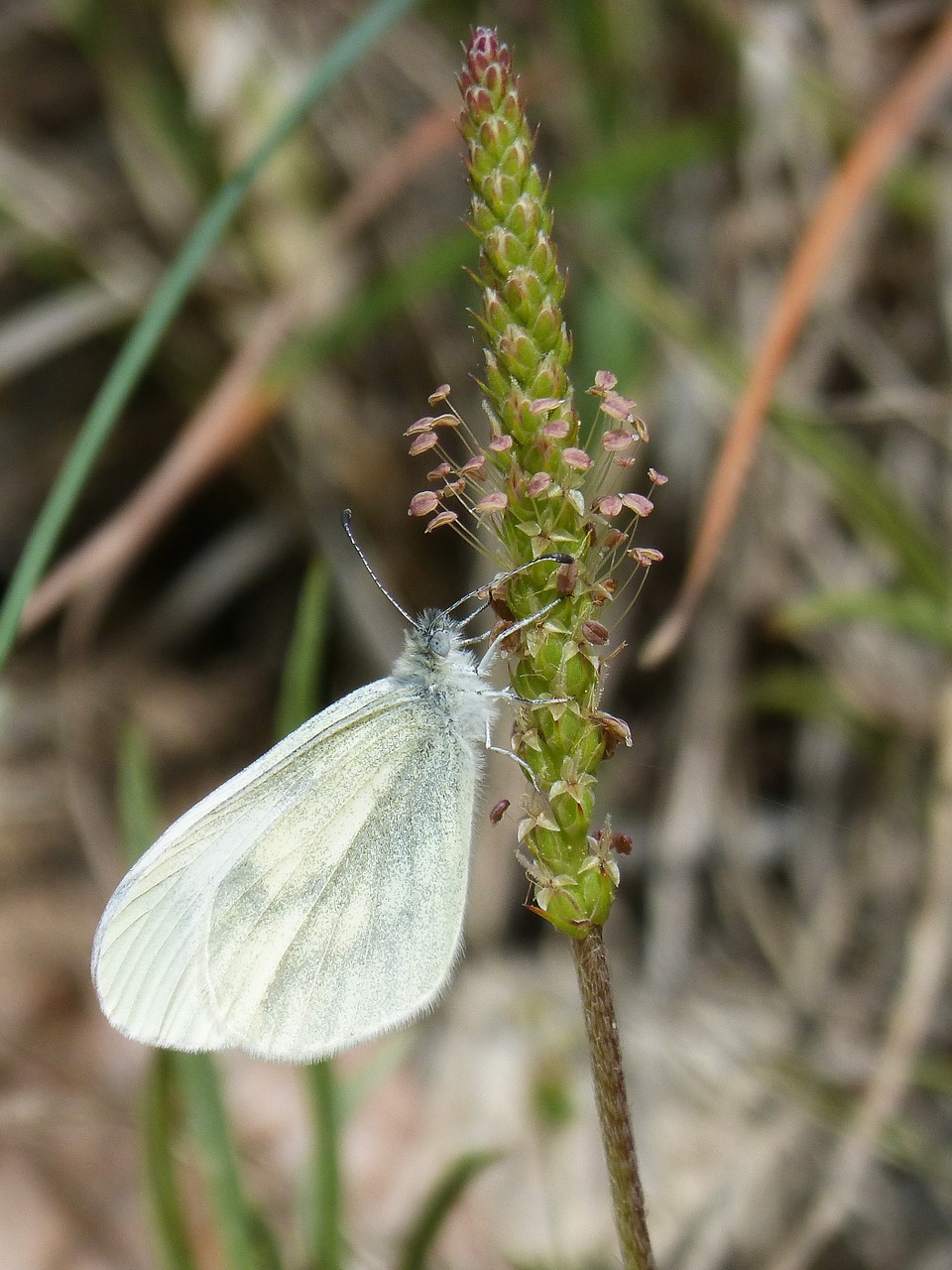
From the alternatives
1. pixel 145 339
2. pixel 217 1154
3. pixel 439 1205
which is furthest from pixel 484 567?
pixel 439 1205

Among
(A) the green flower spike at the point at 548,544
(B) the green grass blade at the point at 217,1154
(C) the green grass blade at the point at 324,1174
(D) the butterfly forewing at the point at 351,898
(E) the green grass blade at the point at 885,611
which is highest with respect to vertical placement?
(A) the green flower spike at the point at 548,544

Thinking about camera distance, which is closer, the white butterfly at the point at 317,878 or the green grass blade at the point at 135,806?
the white butterfly at the point at 317,878

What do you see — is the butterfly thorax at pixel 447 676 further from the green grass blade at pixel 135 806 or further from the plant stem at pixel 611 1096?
the plant stem at pixel 611 1096

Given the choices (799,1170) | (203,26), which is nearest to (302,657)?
(799,1170)

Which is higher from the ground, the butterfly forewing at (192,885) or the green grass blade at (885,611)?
the butterfly forewing at (192,885)

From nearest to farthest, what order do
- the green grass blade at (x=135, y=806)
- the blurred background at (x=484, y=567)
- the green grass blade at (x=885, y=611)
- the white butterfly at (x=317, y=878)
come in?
the white butterfly at (x=317, y=878), the green grass blade at (x=135, y=806), the green grass blade at (x=885, y=611), the blurred background at (x=484, y=567)

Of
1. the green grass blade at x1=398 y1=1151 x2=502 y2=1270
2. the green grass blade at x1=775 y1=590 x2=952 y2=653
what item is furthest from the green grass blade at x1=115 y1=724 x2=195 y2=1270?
the green grass blade at x1=775 y1=590 x2=952 y2=653

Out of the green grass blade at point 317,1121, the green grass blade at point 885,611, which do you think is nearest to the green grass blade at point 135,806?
the green grass blade at point 317,1121
